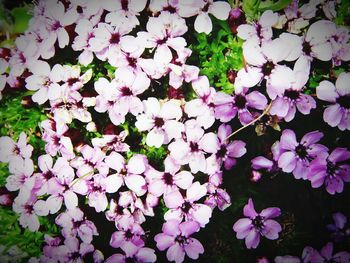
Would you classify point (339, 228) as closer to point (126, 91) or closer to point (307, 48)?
point (307, 48)

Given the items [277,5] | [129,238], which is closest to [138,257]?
Answer: [129,238]

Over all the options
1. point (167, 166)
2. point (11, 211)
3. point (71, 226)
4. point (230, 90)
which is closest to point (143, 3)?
point (230, 90)

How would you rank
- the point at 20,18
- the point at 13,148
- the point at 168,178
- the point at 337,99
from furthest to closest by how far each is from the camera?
the point at 20,18 → the point at 13,148 → the point at 168,178 → the point at 337,99

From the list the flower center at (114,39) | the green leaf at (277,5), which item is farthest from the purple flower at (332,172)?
the flower center at (114,39)

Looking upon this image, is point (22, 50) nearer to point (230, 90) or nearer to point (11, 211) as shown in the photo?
point (11, 211)

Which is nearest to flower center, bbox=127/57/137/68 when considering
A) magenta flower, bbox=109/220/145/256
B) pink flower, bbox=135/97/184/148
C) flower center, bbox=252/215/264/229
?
pink flower, bbox=135/97/184/148

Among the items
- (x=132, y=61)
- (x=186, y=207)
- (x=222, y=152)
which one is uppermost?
(x=132, y=61)

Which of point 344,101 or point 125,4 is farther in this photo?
point 125,4
